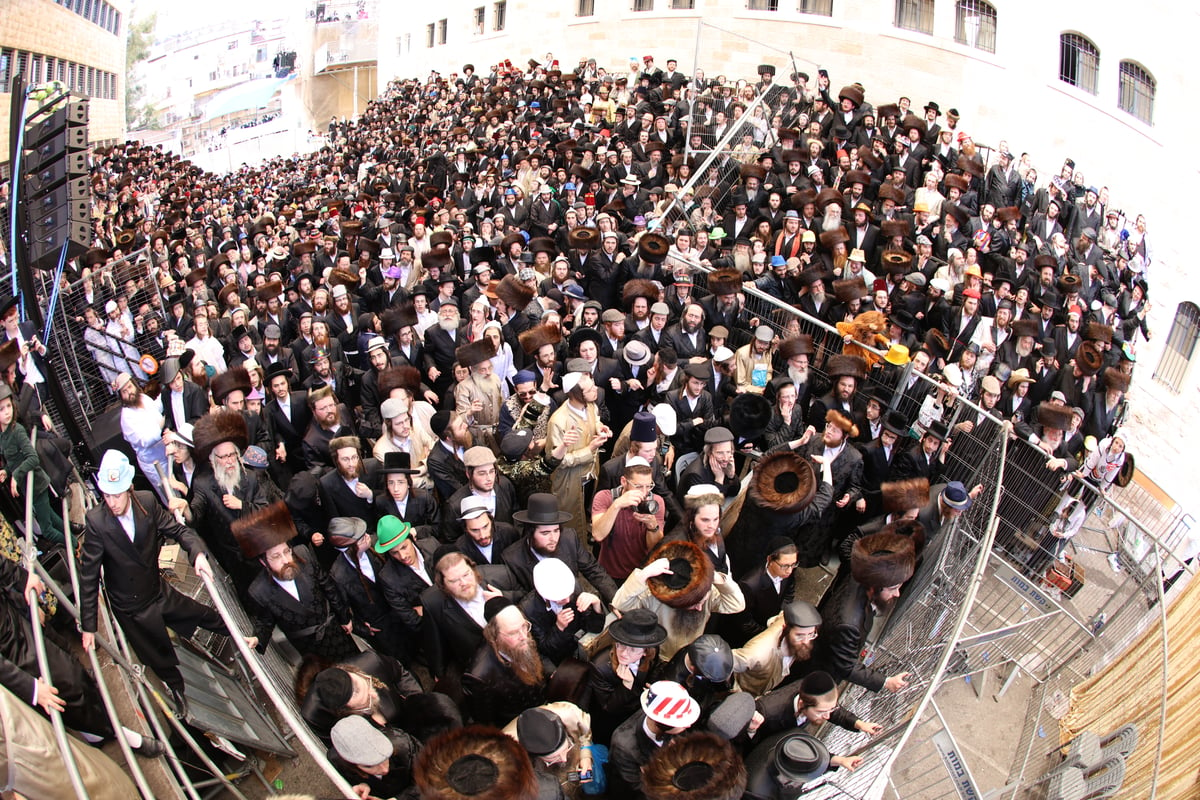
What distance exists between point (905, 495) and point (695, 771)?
9.75 ft

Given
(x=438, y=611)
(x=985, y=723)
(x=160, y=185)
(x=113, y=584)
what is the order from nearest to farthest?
(x=438, y=611), (x=113, y=584), (x=985, y=723), (x=160, y=185)

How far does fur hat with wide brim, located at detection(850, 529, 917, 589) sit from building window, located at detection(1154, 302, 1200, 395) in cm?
1811

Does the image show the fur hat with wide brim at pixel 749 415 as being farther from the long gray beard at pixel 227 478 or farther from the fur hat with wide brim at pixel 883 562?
the long gray beard at pixel 227 478

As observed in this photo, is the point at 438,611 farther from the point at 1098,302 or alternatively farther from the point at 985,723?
the point at 1098,302

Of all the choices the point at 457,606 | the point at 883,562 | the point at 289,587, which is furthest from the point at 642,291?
the point at 289,587

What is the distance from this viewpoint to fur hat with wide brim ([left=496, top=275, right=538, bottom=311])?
8.29m

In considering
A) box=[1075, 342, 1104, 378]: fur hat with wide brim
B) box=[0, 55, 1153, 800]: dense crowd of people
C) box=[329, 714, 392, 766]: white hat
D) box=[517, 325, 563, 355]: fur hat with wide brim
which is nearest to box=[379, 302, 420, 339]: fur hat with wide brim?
box=[0, 55, 1153, 800]: dense crowd of people

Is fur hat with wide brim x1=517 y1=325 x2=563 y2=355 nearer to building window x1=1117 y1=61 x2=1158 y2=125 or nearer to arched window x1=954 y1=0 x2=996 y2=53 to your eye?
arched window x1=954 y1=0 x2=996 y2=53

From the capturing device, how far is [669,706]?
3.55 metres

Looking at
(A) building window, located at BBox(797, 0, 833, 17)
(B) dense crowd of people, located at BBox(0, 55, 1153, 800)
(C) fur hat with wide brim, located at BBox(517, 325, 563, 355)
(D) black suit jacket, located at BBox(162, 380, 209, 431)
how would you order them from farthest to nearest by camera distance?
1. (A) building window, located at BBox(797, 0, 833, 17)
2. (D) black suit jacket, located at BBox(162, 380, 209, 431)
3. (C) fur hat with wide brim, located at BBox(517, 325, 563, 355)
4. (B) dense crowd of people, located at BBox(0, 55, 1153, 800)

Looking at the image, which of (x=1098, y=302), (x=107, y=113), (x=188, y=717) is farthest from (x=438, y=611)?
(x=107, y=113)

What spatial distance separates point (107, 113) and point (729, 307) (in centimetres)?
4790

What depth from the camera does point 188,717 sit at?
4.81 metres

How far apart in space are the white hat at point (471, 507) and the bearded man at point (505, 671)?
0.77 metres
